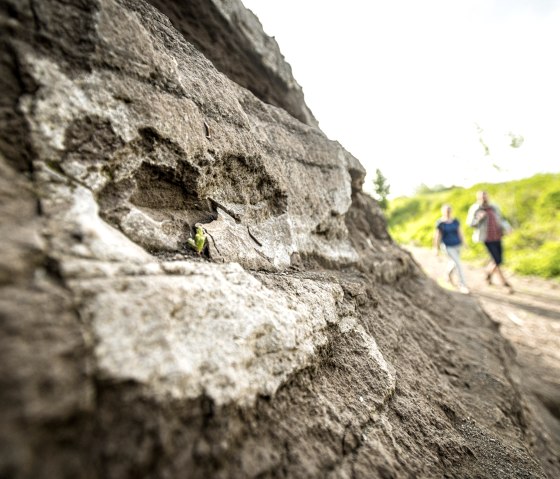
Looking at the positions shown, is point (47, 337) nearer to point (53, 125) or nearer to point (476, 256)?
point (53, 125)

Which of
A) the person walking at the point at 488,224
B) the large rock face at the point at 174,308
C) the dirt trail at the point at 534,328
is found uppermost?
the person walking at the point at 488,224

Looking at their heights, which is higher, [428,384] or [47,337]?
[47,337]

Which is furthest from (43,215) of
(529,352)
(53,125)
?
(529,352)

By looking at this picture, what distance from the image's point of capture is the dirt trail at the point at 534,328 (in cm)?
425

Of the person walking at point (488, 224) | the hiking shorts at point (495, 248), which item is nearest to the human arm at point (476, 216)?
the person walking at point (488, 224)

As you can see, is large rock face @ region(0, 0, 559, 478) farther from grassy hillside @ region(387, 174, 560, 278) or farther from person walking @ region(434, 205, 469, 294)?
grassy hillside @ region(387, 174, 560, 278)

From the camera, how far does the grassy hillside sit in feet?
38.9

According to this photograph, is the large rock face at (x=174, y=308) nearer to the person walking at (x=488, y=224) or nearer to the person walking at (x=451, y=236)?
the person walking at (x=451, y=236)

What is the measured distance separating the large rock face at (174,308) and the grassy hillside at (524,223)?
1166cm

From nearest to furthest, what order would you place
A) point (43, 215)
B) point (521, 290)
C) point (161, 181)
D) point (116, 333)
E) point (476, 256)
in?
point (116, 333)
point (43, 215)
point (161, 181)
point (521, 290)
point (476, 256)

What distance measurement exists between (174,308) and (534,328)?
7.97 meters

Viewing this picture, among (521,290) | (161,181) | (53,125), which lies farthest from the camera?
(521,290)

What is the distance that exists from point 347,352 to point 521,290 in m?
9.89

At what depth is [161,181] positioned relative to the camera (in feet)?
6.50
